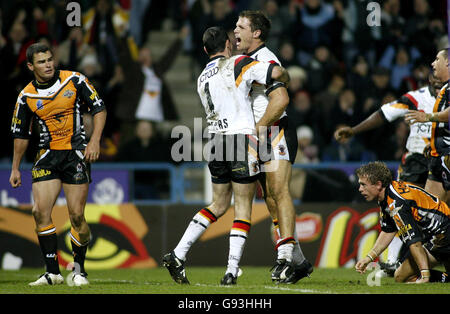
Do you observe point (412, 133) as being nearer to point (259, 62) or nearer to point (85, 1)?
point (259, 62)

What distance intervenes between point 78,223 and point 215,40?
2322 millimetres

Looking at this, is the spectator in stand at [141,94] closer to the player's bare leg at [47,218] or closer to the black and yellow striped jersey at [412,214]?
the player's bare leg at [47,218]

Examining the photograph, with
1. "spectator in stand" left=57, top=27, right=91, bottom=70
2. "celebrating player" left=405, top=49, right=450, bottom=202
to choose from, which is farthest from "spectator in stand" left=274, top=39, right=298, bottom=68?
"celebrating player" left=405, top=49, right=450, bottom=202

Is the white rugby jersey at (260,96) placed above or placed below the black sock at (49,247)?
above

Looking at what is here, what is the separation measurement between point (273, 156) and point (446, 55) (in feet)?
7.03

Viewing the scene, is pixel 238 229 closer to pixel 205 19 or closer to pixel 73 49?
pixel 73 49

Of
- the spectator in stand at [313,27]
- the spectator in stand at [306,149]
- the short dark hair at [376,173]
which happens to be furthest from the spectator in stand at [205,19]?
the short dark hair at [376,173]

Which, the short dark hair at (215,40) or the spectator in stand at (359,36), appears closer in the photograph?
the short dark hair at (215,40)

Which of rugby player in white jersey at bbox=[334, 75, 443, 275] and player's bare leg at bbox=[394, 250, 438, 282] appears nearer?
player's bare leg at bbox=[394, 250, 438, 282]

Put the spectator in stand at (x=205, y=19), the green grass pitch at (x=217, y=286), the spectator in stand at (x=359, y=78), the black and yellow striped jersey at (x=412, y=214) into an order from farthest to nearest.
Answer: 1. the spectator in stand at (x=205, y=19)
2. the spectator in stand at (x=359, y=78)
3. the black and yellow striped jersey at (x=412, y=214)
4. the green grass pitch at (x=217, y=286)

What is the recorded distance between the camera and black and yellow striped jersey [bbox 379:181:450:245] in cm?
780

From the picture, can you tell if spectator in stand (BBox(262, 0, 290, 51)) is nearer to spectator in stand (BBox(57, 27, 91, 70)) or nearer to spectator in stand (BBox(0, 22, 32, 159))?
spectator in stand (BBox(57, 27, 91, 70))

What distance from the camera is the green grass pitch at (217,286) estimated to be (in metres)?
7.12

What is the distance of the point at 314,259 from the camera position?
1203 cm
